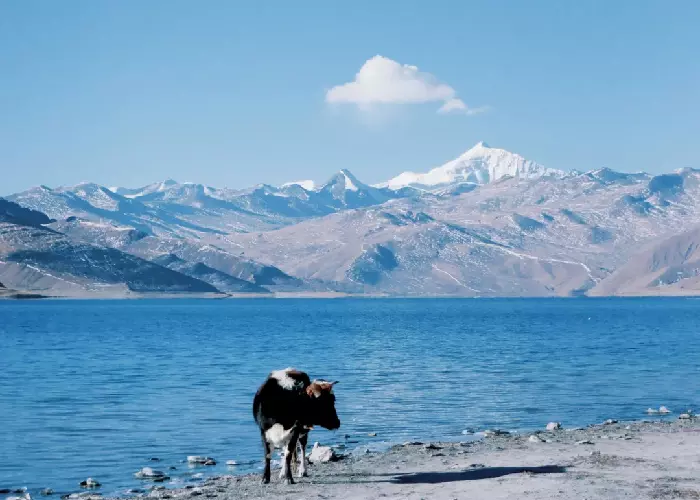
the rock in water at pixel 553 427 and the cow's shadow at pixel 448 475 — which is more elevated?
the cow's shadow at pixel 448 475

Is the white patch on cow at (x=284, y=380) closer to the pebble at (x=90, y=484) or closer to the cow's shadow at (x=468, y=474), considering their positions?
the cow's shadow at (x=468, y=474)

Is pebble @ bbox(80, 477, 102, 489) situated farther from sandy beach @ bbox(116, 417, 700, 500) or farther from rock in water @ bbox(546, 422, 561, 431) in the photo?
rock in water @ bbox(546, 422, 561, 431)

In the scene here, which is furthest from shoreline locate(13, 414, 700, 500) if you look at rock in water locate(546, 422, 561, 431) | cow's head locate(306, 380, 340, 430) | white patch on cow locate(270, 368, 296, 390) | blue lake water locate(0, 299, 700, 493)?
blue lake water locate(0, 299, 700, 493)

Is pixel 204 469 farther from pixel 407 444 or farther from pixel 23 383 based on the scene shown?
pixel 23 383

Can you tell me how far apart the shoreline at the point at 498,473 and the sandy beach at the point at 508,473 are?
3 cm

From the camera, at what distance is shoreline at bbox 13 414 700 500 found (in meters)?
26.0

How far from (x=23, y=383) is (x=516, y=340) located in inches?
3263

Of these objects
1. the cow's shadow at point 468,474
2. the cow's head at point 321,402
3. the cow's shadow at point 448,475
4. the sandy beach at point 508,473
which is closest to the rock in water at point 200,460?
the sandy beach at point 508,473

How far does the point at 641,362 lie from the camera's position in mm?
90500

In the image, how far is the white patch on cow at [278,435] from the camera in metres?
27.8

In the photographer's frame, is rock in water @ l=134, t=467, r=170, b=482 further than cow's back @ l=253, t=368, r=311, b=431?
Yes

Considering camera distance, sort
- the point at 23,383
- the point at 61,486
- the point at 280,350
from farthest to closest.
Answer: the point at 280,350, the point at 23,383, the point at 61,486

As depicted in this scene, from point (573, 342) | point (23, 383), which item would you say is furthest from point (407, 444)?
point (573, 342)

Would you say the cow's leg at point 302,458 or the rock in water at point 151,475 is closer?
the cow's leg at point 302,458
